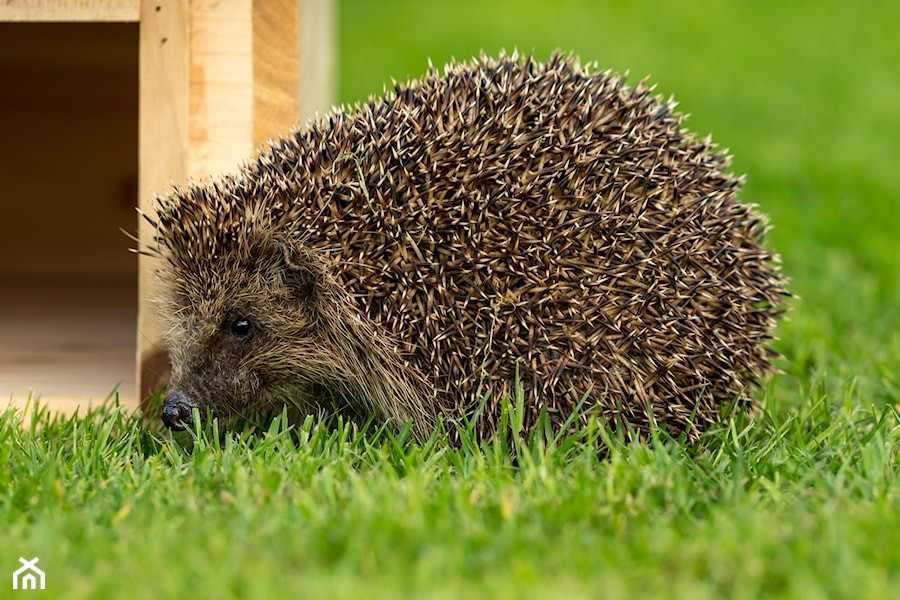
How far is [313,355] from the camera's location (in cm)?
423

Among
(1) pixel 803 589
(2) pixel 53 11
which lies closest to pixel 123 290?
(2) pixel 53 11

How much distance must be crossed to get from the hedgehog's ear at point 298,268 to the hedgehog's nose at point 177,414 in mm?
629

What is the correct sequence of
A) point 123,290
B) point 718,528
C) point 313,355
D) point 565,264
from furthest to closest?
1. point 123,290
2. point 313,355
3. point 565,264
4. point 718,528

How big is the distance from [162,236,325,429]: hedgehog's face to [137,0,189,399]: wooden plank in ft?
1.27

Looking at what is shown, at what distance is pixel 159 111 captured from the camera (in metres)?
4.52

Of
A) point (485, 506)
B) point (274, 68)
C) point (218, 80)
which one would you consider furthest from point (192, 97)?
point (485, 506)

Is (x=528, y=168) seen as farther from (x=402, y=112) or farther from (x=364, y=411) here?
(x=364, y=411)

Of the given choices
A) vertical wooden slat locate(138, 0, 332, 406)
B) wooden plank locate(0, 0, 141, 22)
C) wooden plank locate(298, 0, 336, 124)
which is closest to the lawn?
vertical wooden slat locate(138, 0, 332, 406)

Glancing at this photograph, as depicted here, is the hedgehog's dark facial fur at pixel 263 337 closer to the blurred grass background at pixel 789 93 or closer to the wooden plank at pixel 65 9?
the wooden plank at pixel 65 9

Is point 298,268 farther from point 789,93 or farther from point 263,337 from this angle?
point 789,93

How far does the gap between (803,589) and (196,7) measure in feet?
11.5

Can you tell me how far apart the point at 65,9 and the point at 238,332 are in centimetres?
162

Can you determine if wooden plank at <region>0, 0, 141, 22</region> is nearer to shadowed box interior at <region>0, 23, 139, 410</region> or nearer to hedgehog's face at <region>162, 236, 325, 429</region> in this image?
hedgehog's face at <region>162, 236, 325, 429</region>

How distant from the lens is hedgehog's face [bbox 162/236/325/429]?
410 cm
